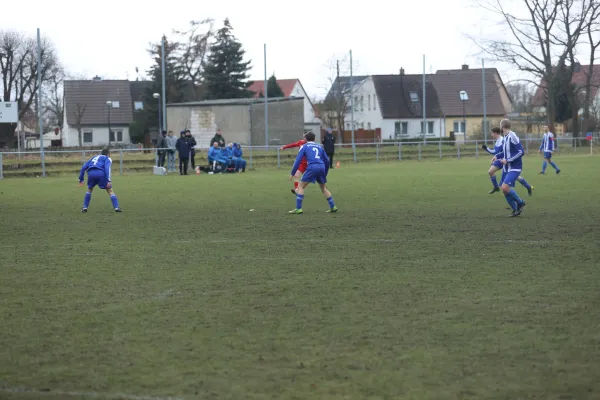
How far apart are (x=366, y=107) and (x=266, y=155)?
50.2m

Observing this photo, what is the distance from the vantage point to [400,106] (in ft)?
301

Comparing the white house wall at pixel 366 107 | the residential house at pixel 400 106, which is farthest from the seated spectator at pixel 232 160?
the white house wall at pixel 366 107

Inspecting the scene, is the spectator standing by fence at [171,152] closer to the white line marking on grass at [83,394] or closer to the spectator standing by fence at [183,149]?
the spectator standing by fence at [183,149]

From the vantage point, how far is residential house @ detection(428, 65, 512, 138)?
90.9 m

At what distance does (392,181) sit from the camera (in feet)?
97.9

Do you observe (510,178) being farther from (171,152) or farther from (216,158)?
(171,152)

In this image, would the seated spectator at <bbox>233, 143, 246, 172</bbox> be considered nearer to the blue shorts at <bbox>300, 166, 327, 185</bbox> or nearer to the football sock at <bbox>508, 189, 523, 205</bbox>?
the blue shorts at <bbox>300, 166, 327, 185</bbox>

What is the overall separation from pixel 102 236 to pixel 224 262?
13.3 feet

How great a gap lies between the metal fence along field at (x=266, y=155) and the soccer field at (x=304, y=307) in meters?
24.6

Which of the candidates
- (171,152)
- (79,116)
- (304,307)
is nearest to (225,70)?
(79,116)

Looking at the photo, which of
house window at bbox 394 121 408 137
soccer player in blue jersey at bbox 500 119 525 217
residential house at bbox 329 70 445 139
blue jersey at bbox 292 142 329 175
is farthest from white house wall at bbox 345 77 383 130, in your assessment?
soccer player in blue jersey at bbox 500 119 525 217

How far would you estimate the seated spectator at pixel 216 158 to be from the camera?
127 ft

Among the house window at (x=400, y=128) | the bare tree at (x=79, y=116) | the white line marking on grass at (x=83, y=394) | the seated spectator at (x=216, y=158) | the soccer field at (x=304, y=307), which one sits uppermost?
the bare tree at (x=79, y=116)

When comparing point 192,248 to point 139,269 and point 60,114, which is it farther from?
point 60,114
